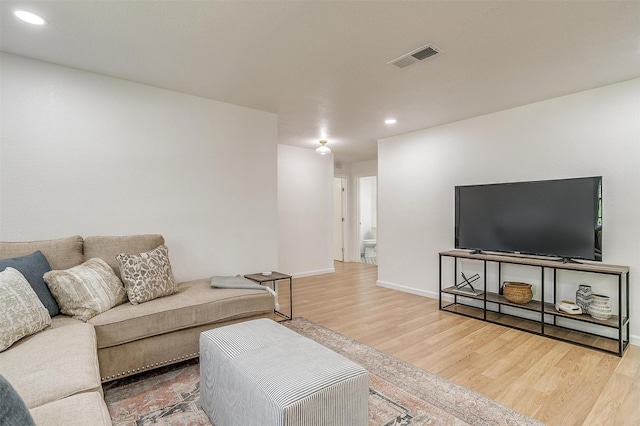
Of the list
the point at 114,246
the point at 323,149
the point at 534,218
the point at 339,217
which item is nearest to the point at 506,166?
the point at 534,218

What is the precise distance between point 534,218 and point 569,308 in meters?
0.93

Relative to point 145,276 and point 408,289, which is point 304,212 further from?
point 145,276

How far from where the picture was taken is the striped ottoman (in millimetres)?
1353

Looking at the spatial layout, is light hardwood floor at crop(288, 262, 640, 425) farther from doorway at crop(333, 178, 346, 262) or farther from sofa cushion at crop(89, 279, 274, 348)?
doorway at crop(333, 178, 346, 262)

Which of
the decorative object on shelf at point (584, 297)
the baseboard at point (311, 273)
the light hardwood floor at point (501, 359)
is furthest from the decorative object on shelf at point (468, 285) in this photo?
the baseboard at point (311, 273)

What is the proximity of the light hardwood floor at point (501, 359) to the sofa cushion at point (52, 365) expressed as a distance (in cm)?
220

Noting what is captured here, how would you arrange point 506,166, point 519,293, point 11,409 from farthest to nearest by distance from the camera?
point 506,166
point 519,293
point 11,409

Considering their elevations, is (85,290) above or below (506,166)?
below

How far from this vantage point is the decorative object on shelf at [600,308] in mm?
2830

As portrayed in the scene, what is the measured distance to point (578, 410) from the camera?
6.46ft

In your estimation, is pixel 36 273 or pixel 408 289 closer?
pixel 36 273

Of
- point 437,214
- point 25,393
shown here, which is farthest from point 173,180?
point 437,214

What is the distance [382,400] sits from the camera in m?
2.06

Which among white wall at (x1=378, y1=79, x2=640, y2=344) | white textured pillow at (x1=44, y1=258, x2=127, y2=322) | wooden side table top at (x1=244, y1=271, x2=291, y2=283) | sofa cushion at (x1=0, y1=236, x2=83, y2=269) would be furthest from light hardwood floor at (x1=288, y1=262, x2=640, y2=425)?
sofa cushion at (x1=0, y1=236, x2=83, y2=269)
